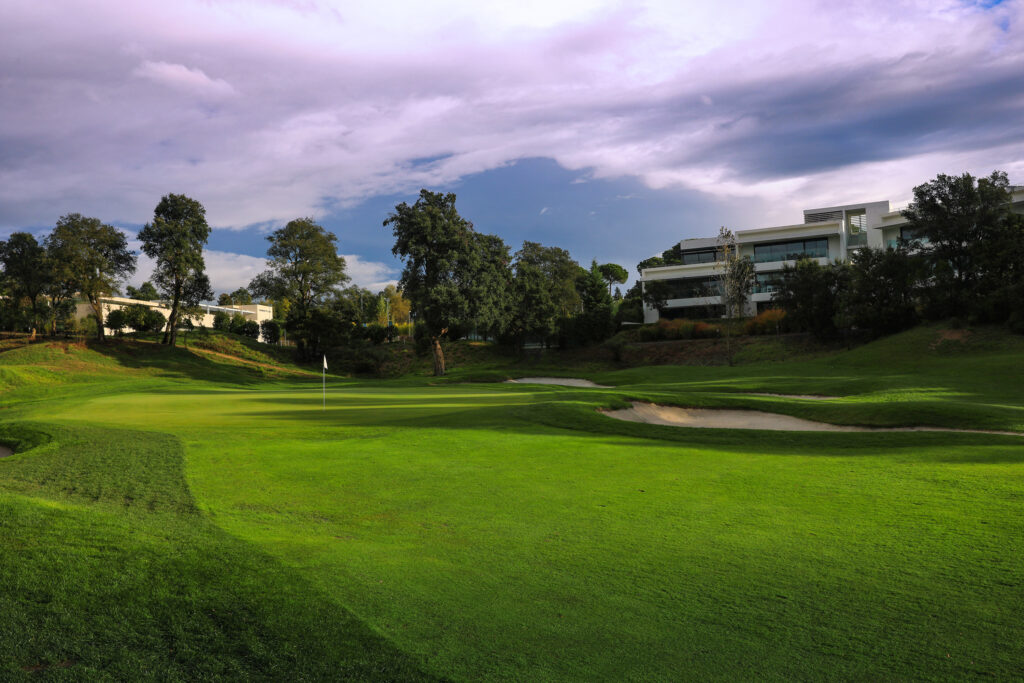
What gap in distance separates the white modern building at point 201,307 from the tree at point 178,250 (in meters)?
2.62

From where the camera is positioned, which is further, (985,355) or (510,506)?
(985,355)

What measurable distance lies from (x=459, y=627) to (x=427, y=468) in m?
6.24

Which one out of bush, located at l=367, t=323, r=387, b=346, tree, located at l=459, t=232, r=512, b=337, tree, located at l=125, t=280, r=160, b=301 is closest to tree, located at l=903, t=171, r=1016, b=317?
tree, located at l=459, t=232, r=512, b=337

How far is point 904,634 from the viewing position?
4.45 meters

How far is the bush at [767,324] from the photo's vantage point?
57656mm

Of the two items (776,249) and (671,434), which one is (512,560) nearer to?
(671,434)

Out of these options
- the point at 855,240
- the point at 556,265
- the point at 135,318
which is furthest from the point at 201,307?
the point at 855,240

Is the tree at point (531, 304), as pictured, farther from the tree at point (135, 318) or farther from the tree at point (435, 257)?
the tree at point (135, 318)

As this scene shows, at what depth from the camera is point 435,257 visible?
54.9 m

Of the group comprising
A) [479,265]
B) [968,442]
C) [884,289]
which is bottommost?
[968,442]

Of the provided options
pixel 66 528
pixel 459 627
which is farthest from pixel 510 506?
pixel 66 528

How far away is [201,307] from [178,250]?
12.8 meters

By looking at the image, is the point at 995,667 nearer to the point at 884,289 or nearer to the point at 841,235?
the point at 884,289

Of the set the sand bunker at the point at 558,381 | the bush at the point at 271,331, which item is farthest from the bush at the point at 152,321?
the sand bunker at the point at 558,381
